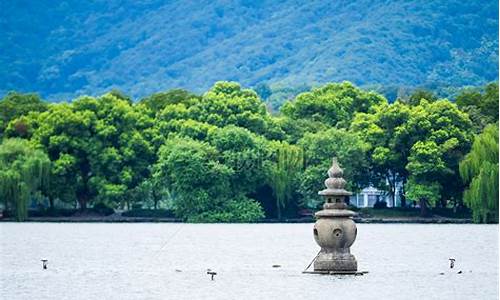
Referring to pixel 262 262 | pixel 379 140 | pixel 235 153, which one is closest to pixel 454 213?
pixel 379 140

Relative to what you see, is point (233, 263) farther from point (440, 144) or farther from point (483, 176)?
point (440, 144)

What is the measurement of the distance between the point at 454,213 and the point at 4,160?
96.0 ft

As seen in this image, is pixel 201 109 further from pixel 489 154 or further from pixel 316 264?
pixel 316 264

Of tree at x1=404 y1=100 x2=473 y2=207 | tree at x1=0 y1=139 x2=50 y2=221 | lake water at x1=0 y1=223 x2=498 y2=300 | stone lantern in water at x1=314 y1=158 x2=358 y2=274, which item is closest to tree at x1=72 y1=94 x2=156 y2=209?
tree at x1=0 y1=139 x2=50 y2=221

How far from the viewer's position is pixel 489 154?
99.4 metres

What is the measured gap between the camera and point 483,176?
96938 millimetres

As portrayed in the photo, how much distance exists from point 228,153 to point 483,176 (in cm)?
1992

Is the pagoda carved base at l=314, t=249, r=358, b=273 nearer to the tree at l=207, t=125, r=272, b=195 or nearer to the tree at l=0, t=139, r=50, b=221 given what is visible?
the tree at l=0, t=139, r=50, b=221

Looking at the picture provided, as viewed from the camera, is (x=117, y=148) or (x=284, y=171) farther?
(x=117, y=148)

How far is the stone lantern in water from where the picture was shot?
49.3m

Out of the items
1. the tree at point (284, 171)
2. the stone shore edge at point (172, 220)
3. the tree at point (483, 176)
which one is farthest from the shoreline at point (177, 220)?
the tree at point (483, 176)

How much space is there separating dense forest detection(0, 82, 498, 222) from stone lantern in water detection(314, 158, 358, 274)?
53.0m

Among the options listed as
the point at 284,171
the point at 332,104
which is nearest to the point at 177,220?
the point at 284,171

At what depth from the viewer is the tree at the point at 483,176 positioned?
96.8m
